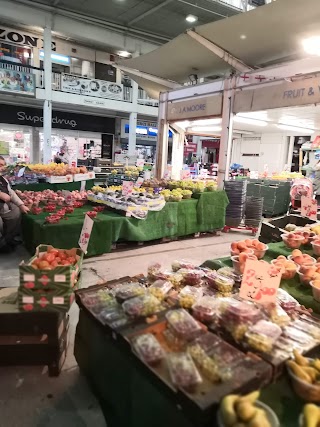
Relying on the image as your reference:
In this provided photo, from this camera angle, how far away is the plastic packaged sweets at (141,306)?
73.1 inches

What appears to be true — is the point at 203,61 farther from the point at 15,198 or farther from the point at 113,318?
the point at 113,318

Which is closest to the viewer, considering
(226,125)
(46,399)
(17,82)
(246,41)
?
(46,399)

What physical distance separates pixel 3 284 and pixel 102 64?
1660cm

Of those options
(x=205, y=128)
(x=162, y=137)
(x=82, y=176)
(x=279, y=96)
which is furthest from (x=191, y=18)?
(x=279, y=96)

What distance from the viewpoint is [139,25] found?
13.8m

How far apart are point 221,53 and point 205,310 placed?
248 inches

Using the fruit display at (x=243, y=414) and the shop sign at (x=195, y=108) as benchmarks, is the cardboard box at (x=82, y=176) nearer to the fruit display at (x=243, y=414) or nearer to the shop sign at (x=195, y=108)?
the shop sign at (x=195, y=108)

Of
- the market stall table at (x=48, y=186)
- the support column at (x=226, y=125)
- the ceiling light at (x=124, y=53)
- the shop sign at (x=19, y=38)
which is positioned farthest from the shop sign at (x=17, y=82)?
the support column at (x=226, y=125)

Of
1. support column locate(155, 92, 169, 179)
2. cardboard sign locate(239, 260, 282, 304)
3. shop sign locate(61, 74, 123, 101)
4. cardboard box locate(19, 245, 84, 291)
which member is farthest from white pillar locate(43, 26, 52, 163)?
Answer: cardboard sign locate(239, 260, 282, 304)

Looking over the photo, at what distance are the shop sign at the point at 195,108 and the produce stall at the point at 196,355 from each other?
5.59 meters

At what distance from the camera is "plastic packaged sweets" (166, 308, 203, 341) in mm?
1660

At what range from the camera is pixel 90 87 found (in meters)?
14.9

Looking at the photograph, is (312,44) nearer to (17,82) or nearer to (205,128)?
(205,128)

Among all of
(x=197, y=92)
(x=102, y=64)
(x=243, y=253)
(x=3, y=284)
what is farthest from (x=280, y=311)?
(x=102, y=64)
